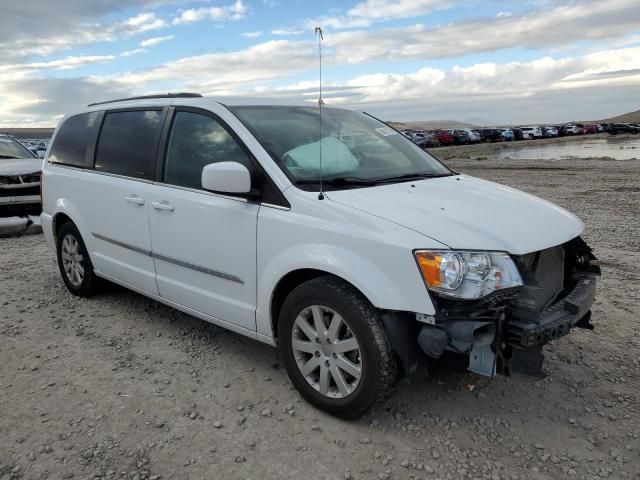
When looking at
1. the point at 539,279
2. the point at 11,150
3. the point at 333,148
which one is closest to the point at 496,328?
the point at 539,279

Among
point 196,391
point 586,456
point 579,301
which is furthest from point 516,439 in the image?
point 196,391

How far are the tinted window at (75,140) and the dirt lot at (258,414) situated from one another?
1.47 metres

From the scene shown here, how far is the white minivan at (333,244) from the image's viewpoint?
107 inches

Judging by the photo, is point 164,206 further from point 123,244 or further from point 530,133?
point 530,133

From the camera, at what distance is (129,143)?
439 centimetres

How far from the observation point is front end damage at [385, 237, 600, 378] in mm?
2668

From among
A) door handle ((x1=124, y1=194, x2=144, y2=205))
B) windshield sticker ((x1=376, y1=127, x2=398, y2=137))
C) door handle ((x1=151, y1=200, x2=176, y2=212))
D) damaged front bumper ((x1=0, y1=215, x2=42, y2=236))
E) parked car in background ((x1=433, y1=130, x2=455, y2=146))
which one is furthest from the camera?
parked car in background ((x1=433, y1=130, x2=455, y2=146))

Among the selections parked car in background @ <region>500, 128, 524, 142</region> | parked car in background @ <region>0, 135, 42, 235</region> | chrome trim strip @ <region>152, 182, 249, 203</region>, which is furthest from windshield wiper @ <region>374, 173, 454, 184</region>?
parked car in background @ <region>500, 128, 524, 142</region>

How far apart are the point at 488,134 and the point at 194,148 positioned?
173 feet

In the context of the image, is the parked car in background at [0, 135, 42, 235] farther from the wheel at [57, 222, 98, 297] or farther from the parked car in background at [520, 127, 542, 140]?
the parked car in background at [520, 127, 542, 140]

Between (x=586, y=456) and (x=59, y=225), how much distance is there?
4.91 m

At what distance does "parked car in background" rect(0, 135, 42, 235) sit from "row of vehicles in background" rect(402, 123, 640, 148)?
27.2 metres

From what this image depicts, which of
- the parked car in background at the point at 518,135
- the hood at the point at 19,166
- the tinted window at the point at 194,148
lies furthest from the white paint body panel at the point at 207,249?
the parked car in background at the point at 518,135

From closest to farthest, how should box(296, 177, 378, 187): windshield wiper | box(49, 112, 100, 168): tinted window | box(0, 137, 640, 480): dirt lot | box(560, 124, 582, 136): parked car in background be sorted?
box(0, 137, 640, 480): dirt lot, box(296, 177, 378, 187): windshield wiper, box(49, 112, 100, 168): tinted window, box(560, 124, 582, 136): parked car in background
